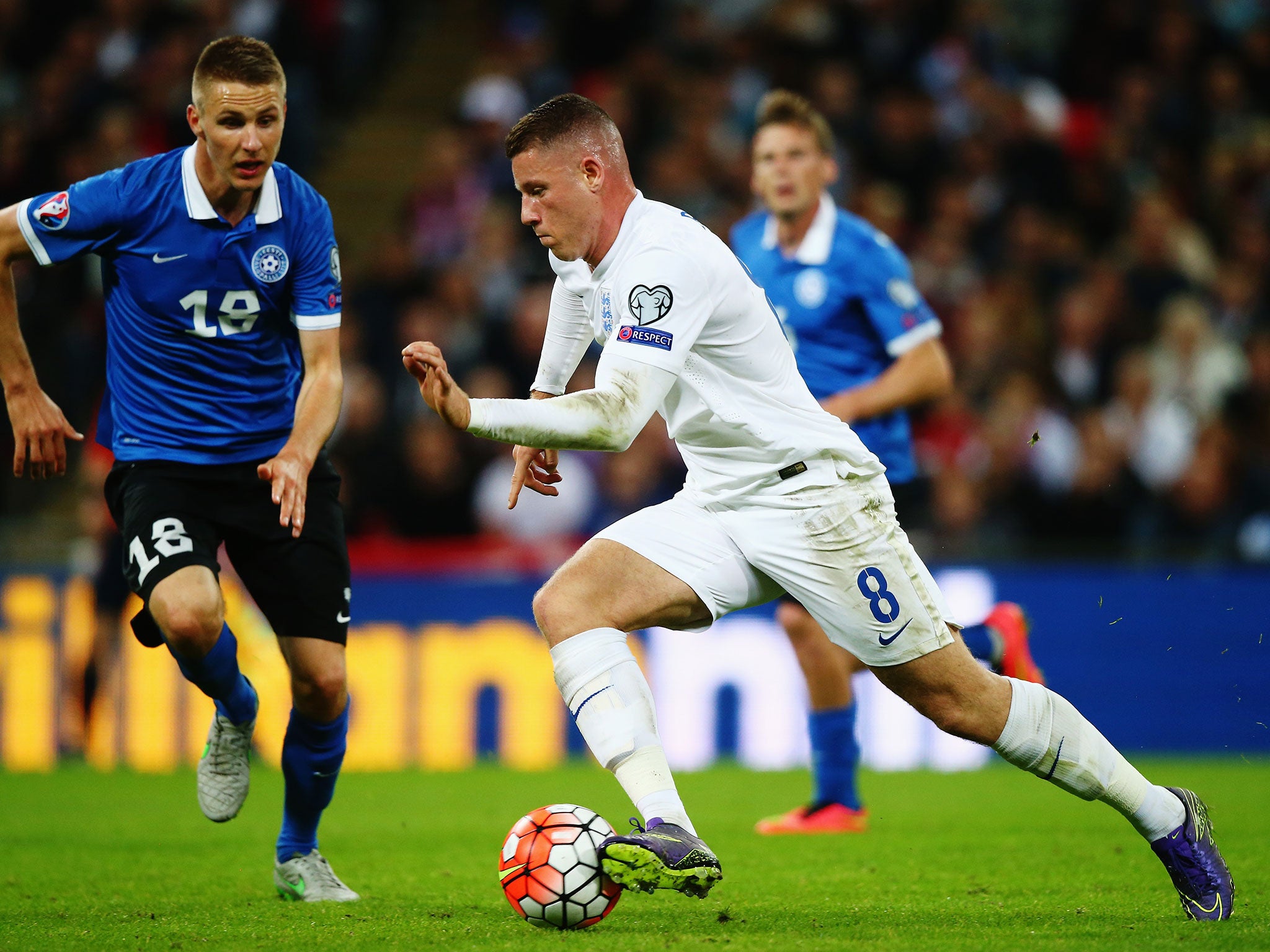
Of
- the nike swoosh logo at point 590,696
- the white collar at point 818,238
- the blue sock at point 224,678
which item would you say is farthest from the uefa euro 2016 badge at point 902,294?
the blue sock at point 224,678

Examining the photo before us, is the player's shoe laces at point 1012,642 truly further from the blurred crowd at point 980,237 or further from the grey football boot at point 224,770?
the blurred crowd at point 980,237

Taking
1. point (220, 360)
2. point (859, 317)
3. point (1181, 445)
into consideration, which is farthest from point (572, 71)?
point (220, 360)

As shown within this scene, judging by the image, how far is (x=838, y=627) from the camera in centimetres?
468

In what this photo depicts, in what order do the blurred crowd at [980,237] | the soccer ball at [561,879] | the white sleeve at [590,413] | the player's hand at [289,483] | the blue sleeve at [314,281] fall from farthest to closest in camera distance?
1. the blurred crowd at [980,237]
2. the blue sleeve at [314,281]
3. the player's hand at [289,483]
4. the soccer ball at [561,879]
5. the white sleeve at [590,413]

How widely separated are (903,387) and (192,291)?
306 centimetres

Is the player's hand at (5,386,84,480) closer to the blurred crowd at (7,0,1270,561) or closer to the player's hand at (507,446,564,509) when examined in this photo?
the player's hand at (507,446,564,509)

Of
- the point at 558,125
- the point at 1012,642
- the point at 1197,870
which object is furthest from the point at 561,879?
the point at 1012,642

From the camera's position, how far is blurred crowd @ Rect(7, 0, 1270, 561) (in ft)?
37.5

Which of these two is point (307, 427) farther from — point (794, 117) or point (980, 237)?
point (980, 237)

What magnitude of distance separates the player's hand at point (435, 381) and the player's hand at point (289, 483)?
108 cm

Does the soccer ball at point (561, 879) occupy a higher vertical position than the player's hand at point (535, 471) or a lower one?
lower

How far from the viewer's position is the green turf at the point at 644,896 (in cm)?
440

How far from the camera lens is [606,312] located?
4.64 metres

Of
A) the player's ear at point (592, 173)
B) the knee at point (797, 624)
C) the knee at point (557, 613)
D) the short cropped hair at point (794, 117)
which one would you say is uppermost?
the short cropped hair at point (794, 117)
